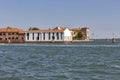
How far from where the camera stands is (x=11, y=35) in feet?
382

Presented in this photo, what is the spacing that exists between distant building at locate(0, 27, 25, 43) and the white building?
2524 mm

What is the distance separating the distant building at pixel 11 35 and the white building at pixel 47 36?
2524 millimetres

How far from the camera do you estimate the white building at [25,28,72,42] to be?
362ft

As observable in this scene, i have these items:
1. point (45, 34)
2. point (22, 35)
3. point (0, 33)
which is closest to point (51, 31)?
point (45, 34)

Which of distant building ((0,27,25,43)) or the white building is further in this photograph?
distant building ((0,27,25,43))

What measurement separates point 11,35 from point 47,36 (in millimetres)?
13045

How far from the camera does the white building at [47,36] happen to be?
110 metres

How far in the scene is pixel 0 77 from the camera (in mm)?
14430

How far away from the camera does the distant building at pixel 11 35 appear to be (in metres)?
115

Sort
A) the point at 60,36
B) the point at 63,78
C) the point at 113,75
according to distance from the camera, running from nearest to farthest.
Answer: the point at 63,78
the point at 113,75
the point at 60,36

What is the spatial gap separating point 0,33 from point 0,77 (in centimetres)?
10442

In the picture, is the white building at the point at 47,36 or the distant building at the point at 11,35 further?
the distant building at the point at 11,35

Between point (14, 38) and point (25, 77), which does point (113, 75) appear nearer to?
point (25, 77)

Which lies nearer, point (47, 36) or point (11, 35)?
point (47, 36)
